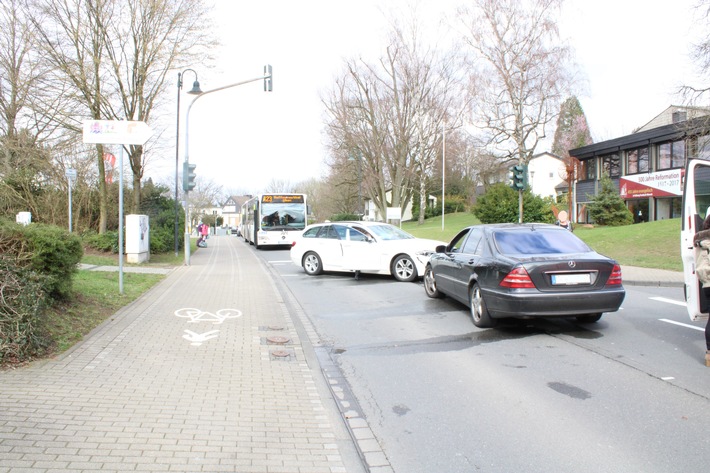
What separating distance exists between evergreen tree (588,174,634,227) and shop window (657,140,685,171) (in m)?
4.72

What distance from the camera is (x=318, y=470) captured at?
3443mm

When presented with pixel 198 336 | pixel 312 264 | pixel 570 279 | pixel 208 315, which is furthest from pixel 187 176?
pixel 570 279

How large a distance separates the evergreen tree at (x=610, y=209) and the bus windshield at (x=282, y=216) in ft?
53.4

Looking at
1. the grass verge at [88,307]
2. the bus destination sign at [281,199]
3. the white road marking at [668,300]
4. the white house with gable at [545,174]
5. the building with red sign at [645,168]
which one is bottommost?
the white road marking at [668,300]

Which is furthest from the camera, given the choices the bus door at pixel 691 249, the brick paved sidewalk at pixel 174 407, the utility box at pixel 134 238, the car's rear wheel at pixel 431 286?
the utility box at pixel 134 238

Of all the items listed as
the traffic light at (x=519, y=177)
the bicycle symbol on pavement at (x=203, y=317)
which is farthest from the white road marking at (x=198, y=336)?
the traffic light at (x=519, y=177)

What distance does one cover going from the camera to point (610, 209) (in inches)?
1174

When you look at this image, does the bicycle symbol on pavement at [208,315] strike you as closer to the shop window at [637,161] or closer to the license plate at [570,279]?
the license plate at [570,279]

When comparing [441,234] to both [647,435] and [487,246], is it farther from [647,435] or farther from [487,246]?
[647,435]

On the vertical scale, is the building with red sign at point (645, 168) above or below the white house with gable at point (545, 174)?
below

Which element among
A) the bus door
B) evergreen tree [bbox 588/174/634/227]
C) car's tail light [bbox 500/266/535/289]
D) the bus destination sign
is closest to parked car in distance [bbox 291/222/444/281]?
car's tail light [bbox 500/266/535/289]

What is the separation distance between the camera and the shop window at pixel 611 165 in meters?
36.1

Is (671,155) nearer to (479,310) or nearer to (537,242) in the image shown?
(537,242)

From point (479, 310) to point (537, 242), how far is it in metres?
1.25
